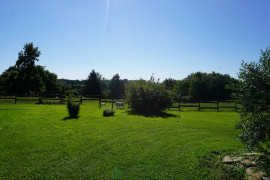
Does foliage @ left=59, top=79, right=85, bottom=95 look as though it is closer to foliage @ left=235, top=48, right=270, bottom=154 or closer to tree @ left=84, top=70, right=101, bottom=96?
tree @ left=84, top=70, right=101, bottom=96

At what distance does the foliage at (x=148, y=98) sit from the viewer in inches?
681

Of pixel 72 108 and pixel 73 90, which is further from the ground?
pixel 73 90

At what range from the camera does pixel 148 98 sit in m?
17.1

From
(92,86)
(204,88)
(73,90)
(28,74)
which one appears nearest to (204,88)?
(204,88)

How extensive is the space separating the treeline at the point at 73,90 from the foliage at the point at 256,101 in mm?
380

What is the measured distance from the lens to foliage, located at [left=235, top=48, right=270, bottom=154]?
11.4 ft

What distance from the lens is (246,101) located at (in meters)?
3.78

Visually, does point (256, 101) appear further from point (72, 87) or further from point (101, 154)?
point (72, 87)

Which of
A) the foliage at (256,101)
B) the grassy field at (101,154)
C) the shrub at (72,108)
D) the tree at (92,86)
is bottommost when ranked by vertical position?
the grassy field at (101,154)

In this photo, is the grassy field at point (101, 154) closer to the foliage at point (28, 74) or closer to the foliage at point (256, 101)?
the foliage at point (256, 101)

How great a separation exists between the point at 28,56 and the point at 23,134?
31.6 meters

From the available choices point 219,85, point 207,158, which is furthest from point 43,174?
point 219,85

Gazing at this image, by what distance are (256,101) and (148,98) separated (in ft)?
44.4

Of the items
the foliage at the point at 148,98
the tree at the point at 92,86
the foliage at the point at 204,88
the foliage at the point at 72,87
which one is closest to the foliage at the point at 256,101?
the foliage at the point at 148,98
